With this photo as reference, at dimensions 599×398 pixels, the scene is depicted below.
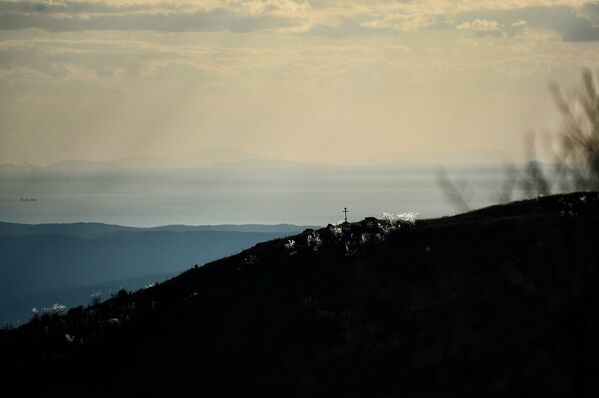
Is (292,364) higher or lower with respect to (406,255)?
lower

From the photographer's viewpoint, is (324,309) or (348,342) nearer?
(348,342)

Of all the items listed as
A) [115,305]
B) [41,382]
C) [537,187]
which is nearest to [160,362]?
[41,382]

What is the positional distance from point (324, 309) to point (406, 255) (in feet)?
18.8

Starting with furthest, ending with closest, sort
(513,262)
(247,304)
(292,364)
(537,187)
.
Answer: (247,304) < (513,262) < (292,364) < (537,187)

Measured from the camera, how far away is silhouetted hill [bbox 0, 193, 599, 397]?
96.2 ft

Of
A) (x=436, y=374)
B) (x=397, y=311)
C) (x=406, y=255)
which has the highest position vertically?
(x=406, y=255)

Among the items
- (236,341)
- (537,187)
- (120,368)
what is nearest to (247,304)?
(236,341)

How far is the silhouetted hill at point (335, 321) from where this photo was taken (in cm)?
2933

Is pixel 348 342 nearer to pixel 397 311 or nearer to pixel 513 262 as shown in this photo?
pixel 397 311

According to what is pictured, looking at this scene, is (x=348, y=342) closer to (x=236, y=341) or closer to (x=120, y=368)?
(x=236, y=341)

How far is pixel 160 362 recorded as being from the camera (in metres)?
37.7

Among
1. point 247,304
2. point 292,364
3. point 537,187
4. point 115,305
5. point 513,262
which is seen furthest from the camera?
point 115,305

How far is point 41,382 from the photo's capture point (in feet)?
125

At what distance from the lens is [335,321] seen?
120 feet
